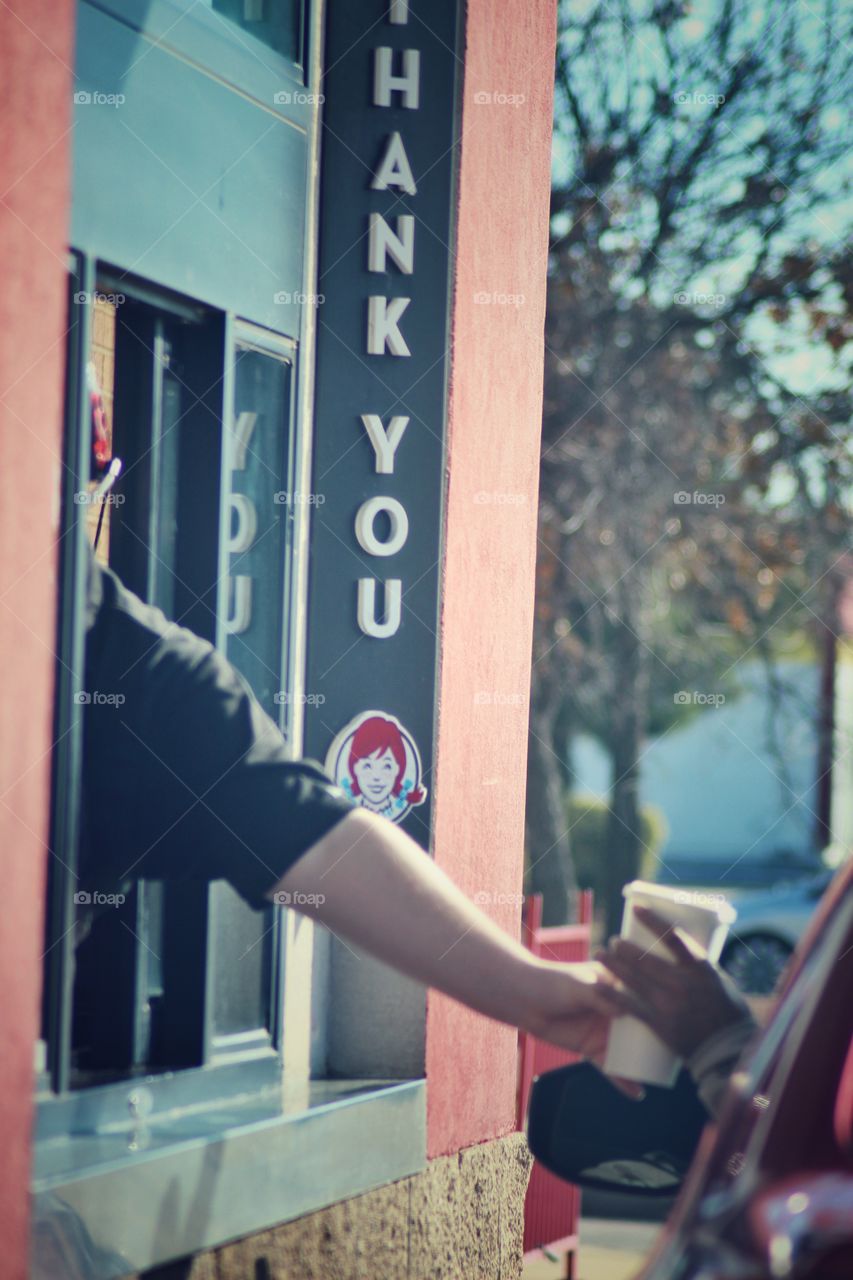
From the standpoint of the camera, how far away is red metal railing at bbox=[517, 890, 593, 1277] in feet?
22.7

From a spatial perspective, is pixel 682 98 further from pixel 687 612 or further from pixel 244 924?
pixel 244 924

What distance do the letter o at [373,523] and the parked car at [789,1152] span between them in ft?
10.7

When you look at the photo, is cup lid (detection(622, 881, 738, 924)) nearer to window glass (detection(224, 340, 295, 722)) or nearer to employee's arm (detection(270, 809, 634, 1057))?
employee's arm (detection(270, 809, 634, 1057))

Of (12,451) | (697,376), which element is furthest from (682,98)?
(12,451)

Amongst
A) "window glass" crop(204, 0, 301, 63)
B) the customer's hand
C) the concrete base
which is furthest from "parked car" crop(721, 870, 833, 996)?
the customer's hand
